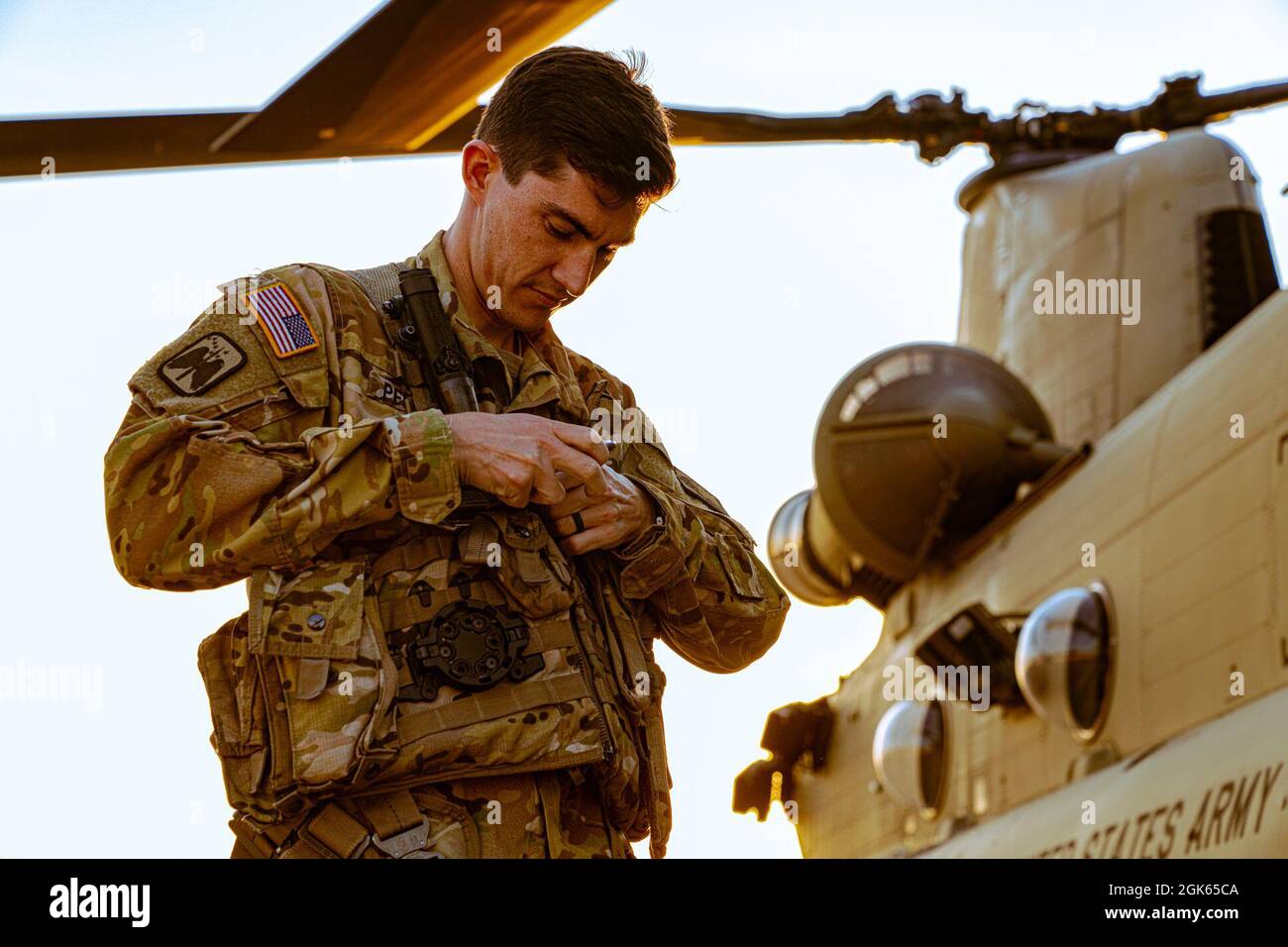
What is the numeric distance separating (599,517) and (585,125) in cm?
57

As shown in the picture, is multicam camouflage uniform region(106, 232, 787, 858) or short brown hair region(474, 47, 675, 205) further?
short brown hair region(474, 47, 675, 205)

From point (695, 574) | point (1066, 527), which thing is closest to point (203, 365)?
point (695, 574)

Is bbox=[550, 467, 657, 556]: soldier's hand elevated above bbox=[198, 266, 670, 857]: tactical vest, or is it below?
above

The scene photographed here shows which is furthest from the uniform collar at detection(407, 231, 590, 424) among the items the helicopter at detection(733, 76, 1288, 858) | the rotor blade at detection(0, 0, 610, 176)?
the helicopter at detection(733, 76, 1288, 858)

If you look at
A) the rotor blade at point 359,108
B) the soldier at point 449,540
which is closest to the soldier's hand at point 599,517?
the soldier at point 449,540

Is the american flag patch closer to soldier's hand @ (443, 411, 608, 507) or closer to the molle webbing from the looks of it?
soldier's hand @ (443, 411, 608, 507)

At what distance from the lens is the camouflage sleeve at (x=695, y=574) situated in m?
2.44

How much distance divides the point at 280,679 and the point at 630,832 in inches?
23.5

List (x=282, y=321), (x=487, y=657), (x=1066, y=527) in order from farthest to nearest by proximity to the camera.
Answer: (x=1066, y=527)
(x=282, y=321)
(x=487, y=657)

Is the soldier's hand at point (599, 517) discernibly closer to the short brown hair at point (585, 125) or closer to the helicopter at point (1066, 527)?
the short brown hair at point (585, 125)

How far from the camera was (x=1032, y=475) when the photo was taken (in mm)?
8758

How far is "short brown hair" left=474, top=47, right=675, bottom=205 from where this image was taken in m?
2.35

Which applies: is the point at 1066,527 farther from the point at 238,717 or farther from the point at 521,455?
the point at 238,717
